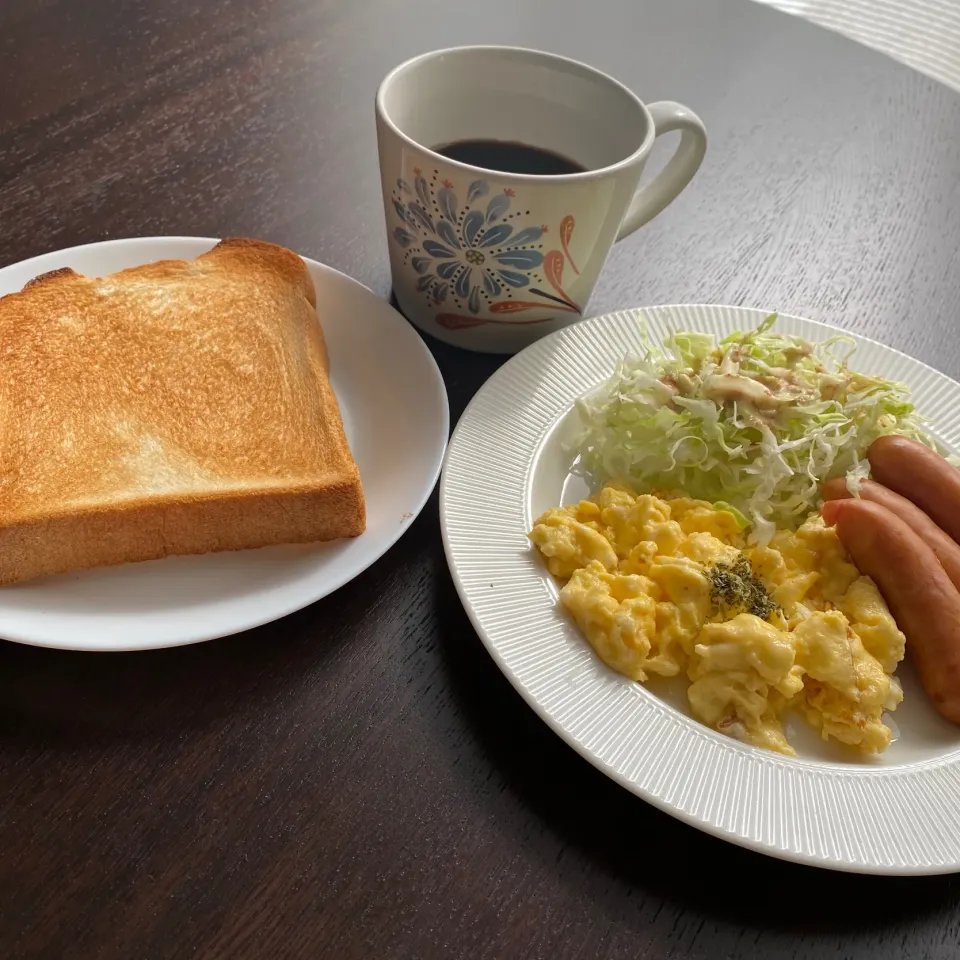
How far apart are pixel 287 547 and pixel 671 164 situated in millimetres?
1059

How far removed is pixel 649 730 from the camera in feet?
3.68

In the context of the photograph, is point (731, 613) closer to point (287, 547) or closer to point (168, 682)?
point (287, 547)

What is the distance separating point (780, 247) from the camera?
2.16 meters

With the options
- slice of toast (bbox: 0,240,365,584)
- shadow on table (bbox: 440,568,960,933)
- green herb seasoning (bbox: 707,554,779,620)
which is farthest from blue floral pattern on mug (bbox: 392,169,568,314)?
shadow on table (bbox: 440,568,960,933)

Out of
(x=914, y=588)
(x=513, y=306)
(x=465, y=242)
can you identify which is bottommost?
(x=914, y=588)

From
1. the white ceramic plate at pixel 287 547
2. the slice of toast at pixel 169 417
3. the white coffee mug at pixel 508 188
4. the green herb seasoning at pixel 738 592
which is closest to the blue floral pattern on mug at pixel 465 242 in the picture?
the white coffee mug at pixel 508 188

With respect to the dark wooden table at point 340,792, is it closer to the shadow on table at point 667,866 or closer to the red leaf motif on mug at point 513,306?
the shadow on table at point 667,866

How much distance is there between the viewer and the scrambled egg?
1.18 metres

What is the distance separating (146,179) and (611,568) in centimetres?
143

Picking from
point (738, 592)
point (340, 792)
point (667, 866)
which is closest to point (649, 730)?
point (667, 866)

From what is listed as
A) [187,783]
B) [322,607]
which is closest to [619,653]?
[322,607]

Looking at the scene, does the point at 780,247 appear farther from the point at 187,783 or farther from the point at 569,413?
the point at 187,783

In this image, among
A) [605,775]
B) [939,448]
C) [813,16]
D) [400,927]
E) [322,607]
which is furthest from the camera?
[813,16]

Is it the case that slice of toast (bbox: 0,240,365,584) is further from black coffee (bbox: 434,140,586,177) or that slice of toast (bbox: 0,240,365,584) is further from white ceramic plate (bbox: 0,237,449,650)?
black coffee (bbox: 434,140,586,177)
